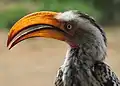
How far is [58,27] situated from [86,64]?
0.54 ft

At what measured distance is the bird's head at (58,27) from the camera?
1641 mm

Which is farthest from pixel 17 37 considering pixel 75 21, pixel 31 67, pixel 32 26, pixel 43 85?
pixel 31 67

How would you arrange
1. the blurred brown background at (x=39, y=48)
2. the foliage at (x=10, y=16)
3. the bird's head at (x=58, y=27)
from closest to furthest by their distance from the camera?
the bird's head at (x=58, y=27) → the blurred brown background at (x=39, y=48) → the foliage at (x=10, y=16)

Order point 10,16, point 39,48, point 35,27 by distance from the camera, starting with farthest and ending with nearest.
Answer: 1. point 10,16
2. point 39,48
3. point 35,27

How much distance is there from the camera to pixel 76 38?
1.67 meters

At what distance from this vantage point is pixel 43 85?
4109 mm

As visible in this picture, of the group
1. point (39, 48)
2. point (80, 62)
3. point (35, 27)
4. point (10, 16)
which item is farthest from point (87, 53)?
point (10, 16)

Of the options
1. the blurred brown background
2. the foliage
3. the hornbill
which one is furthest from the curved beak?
the foliage

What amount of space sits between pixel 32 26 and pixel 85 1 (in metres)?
4.21

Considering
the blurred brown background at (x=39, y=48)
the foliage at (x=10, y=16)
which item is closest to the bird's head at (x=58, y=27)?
the blurred brown background at (x=39, y=48)

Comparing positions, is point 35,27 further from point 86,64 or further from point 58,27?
point 86,64

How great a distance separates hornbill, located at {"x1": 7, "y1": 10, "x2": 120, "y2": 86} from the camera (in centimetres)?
165

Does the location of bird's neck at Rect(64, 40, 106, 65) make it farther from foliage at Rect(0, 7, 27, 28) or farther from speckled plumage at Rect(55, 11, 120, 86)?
foliage at Rect(0, 7, 27, 28)

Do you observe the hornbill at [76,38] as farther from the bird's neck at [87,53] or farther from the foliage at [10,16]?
the foliage at [10,16]
